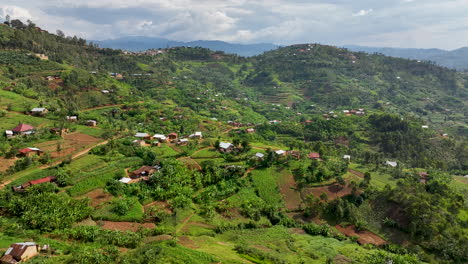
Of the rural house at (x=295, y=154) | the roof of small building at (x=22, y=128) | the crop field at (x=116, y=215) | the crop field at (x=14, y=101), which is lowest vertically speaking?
the crop field at (x=116, y=215)

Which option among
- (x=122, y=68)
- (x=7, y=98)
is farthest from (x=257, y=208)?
(x=122, y=68)

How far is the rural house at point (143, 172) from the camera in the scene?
33.6 m

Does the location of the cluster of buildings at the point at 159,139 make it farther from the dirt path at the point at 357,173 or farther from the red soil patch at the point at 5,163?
the dirt path at the point at 357,173

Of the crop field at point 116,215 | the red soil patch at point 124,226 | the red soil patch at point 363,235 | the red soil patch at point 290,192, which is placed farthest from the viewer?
the red soil patch at point 290,192

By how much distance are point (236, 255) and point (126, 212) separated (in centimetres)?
1243

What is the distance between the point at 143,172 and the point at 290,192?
1990 centimetres

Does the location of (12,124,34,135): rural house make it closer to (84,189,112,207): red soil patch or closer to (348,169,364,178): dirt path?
(84,189,112,207): red soil patch

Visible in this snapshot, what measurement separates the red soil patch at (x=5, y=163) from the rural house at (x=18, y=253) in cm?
1594

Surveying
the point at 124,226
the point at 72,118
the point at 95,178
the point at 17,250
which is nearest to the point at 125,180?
the point at 95,178

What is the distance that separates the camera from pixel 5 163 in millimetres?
30781

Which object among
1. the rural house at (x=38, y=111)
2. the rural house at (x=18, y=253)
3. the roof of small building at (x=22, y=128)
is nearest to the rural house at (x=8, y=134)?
the roof of small building at (x=22, y=128)

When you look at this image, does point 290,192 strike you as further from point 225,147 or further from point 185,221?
point 185,221

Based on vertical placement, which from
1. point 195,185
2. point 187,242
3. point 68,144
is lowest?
point 187,242

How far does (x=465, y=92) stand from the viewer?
438 ft
